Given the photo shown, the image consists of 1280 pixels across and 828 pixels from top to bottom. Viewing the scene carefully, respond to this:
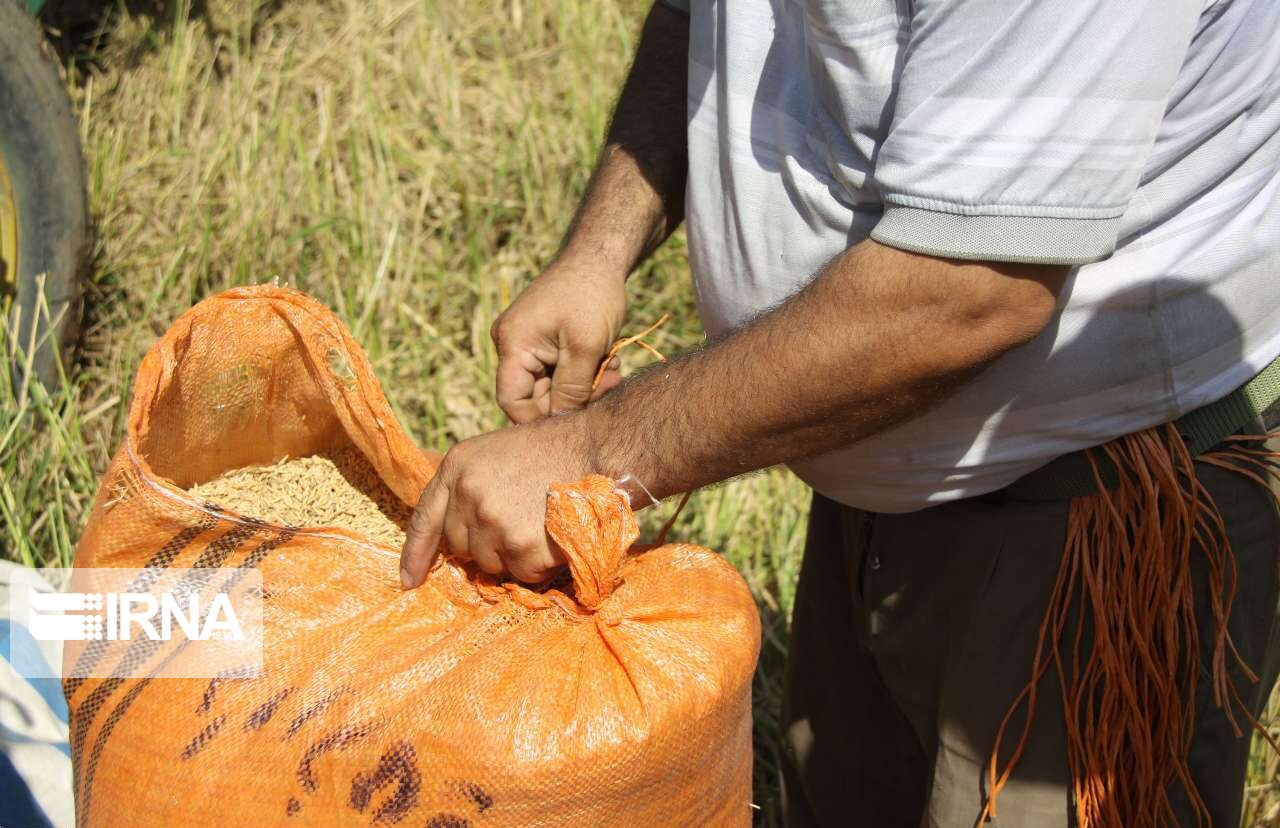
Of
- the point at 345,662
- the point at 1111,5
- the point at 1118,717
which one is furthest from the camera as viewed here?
the point at 1118,717

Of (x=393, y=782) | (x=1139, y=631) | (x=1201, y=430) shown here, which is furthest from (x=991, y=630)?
(x=393, y=782)

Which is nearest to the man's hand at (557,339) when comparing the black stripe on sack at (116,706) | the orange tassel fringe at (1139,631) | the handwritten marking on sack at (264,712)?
the black stripe on sack at (116,706)

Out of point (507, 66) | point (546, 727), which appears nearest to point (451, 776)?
point (546, 727)

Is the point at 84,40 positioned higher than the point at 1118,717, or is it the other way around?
the point at 84,40

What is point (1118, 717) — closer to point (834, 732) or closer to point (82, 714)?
point (834, 732)

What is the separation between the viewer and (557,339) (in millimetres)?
1565

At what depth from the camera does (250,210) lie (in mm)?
3279

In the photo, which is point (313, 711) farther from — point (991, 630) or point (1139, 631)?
point (1139, 631)

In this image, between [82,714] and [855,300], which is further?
[82,714]

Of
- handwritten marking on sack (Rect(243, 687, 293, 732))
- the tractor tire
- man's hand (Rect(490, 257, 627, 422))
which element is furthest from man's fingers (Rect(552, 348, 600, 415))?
the tractor tire

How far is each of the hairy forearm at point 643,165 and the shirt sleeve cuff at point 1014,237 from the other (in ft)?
1.96

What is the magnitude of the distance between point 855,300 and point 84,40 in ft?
10.3

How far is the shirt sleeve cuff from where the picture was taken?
108 centimetres

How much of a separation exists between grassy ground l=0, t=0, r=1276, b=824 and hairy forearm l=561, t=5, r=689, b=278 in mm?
1359
